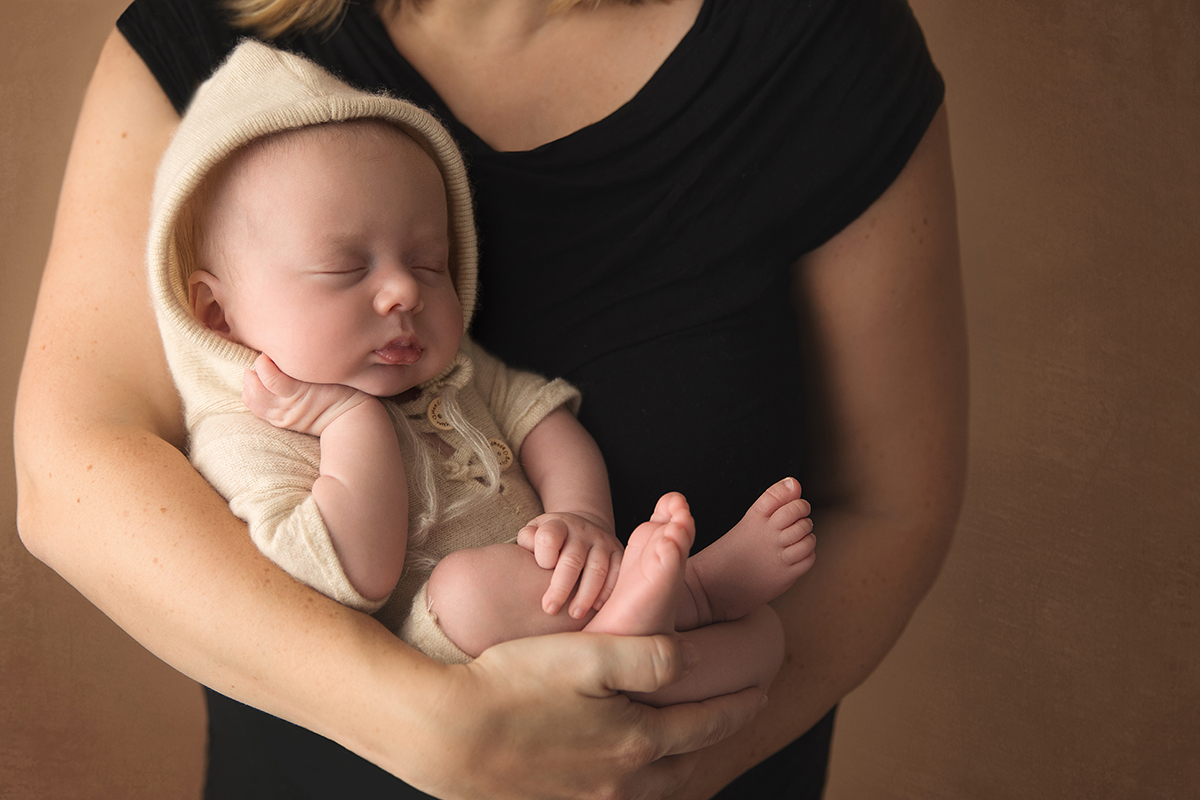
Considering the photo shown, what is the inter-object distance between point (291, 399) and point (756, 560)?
1.10 ft

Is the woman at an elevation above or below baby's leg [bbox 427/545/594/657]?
above

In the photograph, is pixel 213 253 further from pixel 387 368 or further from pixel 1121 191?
pixel 1121 191

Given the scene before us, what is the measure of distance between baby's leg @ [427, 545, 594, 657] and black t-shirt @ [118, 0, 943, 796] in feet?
0.67

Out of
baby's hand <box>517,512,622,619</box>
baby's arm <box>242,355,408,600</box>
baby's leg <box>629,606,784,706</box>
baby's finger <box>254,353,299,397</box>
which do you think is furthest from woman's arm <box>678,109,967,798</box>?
baby's finger <box>254,353,299,397</box>

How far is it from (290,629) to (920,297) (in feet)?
1.95

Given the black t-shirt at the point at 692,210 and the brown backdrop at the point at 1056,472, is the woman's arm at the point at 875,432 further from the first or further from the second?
the brown backdrop at the point at 1056,472

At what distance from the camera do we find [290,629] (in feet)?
1.69

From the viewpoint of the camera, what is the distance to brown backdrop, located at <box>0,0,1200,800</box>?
2.84ft

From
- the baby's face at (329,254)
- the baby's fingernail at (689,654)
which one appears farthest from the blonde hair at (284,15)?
the baby's fingernail at (689,654)

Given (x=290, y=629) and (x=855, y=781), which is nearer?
(x=290, y=629)

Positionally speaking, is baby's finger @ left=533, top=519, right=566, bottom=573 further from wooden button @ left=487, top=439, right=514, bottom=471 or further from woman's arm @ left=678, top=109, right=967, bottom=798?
woman's arm @ left=678, top=109, right=967, bottom=798

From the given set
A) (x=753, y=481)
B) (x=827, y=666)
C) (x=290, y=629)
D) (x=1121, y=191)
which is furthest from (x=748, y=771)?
(x=1121, y=191)

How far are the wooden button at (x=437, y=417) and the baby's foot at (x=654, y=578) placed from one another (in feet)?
0.64

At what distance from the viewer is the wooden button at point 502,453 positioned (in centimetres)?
65
